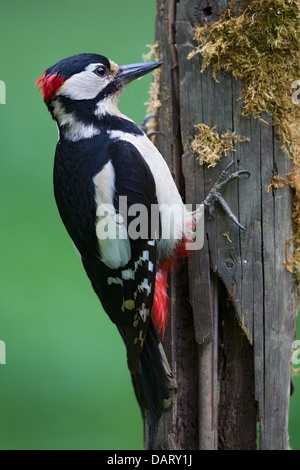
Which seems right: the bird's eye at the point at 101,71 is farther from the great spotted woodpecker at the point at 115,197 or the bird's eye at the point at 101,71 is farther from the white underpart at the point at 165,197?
the white underpart at the point at 165,197

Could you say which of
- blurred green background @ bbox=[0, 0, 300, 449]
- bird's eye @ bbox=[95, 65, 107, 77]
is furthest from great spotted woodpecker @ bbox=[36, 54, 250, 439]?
blurred green background @ bbox=[0, 0, 300, 449]

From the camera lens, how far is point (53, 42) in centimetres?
461

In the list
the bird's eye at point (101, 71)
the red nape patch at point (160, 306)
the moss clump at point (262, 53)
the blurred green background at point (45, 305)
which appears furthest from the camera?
the blurred green background at point (45, 305)

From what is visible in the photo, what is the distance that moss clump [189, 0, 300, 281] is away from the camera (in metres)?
2.26

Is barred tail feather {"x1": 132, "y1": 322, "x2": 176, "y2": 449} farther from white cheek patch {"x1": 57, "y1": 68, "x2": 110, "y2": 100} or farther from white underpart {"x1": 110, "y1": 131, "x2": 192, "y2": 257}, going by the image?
white cheek patch {"x1": 57, "y1": 68, "x2": 110, "y2": 100}

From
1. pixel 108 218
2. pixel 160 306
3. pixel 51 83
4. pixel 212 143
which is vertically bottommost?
pixel 160 306

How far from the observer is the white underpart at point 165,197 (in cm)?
235

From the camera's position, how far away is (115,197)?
90.6 inches

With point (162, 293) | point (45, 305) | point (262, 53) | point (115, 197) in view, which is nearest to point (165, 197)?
point (115, 197)

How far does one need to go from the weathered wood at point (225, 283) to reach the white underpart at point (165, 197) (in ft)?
0.30

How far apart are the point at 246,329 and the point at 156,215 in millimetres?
586

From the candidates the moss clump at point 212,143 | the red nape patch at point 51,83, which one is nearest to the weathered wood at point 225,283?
the moss clump at point 212,143

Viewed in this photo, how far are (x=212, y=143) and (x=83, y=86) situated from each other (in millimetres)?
560

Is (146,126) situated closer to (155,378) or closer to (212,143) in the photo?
(212,143)
